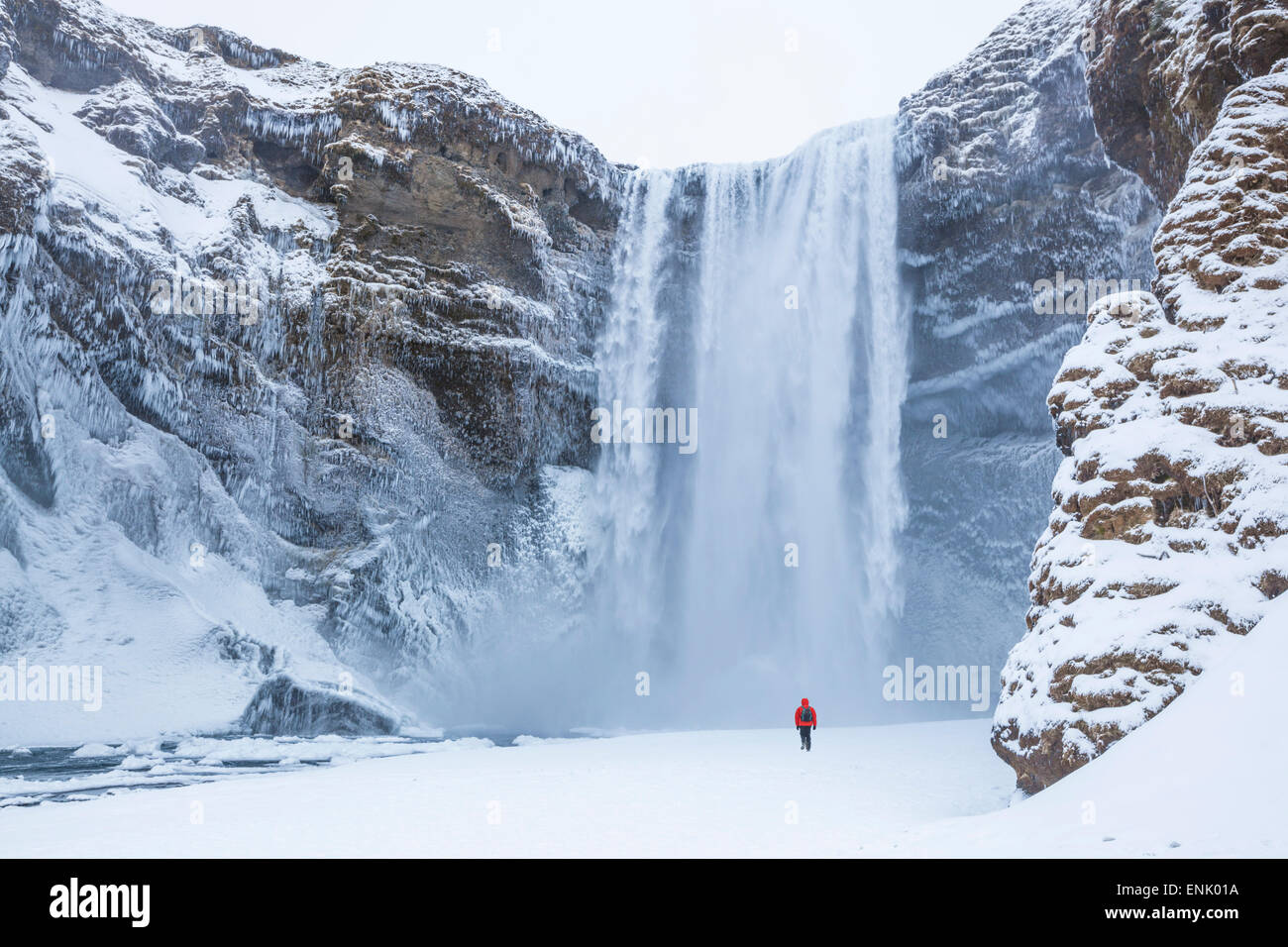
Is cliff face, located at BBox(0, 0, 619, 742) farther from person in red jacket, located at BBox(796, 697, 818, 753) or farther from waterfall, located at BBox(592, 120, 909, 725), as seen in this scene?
person in red jacket, located at BBox(796, 697, 818, 753)

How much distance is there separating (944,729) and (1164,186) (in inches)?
420

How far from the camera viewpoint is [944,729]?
56.7 ft

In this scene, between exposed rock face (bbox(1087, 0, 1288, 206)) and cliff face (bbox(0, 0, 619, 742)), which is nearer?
exposed rock face (bbox(1087, 0, 1288, 206))

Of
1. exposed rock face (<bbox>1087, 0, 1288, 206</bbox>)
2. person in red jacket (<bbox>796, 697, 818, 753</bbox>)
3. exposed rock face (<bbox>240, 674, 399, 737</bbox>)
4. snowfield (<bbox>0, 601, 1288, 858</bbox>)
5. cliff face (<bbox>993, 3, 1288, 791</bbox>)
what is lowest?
exposed rock face (<bbox>240, 674, 399, 737</bbox>)

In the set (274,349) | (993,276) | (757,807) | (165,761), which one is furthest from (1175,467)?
(274,349)

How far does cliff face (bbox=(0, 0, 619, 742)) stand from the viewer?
1834 centimetres

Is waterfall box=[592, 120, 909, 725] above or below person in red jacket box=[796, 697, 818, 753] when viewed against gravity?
above

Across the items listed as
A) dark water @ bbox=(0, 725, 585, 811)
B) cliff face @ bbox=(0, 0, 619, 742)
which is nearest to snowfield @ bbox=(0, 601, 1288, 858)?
dark water @ bbox=(0, 725, 585, 811)

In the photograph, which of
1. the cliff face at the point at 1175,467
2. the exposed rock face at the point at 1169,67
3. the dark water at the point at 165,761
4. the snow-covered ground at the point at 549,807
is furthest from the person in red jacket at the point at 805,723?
the exposed rock face at the point at 1169,67

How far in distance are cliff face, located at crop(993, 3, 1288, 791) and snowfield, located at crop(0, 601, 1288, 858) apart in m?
0.74

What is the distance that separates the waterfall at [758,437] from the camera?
976 inches

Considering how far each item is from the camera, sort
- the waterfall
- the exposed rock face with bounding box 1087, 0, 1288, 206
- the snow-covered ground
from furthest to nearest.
Result: the waterfall, the exposed rock face with bounding box 1087, 0, 1288, 206, the snow-covered ground
